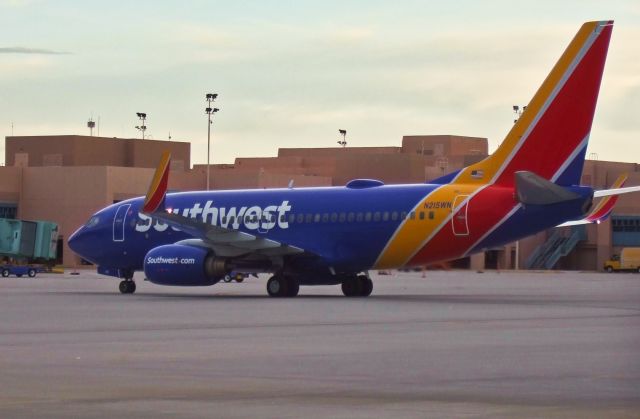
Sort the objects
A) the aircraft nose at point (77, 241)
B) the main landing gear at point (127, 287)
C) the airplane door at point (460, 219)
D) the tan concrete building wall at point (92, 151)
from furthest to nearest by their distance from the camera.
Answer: the tan concrete building wall at point (92, 151)
the aircraft nose at point (77, 241)
the main landing gear at point (127, 287)
the airplane door at point (460, 219)

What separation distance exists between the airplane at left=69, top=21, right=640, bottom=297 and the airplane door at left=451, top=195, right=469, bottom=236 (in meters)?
0.03

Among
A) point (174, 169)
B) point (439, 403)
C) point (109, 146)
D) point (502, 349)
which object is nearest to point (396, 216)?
point (502, 349)

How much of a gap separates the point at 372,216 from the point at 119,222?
36.2ft

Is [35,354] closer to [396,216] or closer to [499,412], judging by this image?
[499,412]

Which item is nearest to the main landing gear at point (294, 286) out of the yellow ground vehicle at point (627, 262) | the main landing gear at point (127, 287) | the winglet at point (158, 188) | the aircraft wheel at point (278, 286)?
the aircraft wheel at point (278, 286)

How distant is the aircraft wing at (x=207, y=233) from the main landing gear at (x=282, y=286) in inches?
32.1

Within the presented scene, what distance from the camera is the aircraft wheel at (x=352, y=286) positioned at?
4628 centimetres

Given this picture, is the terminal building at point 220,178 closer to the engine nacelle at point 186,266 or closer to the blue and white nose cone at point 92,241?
the blue and white nose cone at point 92,241

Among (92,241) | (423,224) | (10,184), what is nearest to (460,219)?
(423,224)

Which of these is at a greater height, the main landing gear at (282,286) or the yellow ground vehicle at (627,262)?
the yellow ground vehicle at (627,262)

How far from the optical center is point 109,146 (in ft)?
449

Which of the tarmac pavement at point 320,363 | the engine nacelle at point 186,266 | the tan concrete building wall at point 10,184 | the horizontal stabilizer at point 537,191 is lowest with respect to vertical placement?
the tarmac pavement at point 320,363

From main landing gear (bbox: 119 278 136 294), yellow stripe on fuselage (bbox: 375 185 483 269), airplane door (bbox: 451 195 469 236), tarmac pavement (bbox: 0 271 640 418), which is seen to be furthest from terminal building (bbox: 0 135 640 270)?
tarmac pavement (bbox: 0 271 640 418)

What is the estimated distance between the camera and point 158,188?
43.4 meters
